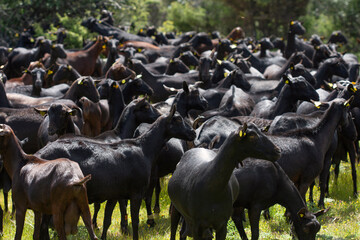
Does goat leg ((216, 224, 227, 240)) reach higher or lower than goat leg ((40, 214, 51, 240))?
higher

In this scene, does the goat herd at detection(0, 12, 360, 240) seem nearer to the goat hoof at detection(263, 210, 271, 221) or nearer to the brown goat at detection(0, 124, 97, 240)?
the brown goat at detection(0, 124, 97, 240)

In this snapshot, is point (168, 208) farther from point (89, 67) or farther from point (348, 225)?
point (89, 67)

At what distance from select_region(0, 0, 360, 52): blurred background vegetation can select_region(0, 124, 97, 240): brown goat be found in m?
15.6

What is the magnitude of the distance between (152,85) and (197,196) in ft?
29.0

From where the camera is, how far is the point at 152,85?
15.4 m

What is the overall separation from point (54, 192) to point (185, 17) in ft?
94.8

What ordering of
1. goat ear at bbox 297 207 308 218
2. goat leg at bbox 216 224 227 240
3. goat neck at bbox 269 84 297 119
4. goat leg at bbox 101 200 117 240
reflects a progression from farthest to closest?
goat neck at bbox 269 84 297 119 → goat leg at bbox 101 200 117 240 → goat ear at bbox 297 207 308 218 → goat leg at bbox 216 224 227 240

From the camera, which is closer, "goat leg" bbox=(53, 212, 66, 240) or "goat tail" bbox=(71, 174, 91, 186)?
"goat tail" bbox=(71, 174, 91, 186)

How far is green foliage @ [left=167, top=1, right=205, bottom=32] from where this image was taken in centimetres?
3481

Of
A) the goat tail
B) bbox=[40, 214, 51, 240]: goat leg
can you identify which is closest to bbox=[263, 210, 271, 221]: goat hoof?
bbox=[40, 214, 51, 240]: goat leg

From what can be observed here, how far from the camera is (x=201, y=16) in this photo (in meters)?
35.0

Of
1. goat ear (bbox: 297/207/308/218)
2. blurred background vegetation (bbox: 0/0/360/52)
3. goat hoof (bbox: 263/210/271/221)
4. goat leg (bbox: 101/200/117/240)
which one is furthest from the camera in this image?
blurred background vegetation (bbox: 0/0/360/52)

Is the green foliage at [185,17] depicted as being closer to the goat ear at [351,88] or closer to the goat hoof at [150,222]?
the goat ear at [351,88]

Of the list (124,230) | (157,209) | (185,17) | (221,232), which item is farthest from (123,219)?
(185,17)
